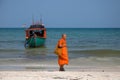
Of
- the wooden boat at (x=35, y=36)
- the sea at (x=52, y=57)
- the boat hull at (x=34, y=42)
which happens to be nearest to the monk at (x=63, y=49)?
the sea at (x=52, y=57)

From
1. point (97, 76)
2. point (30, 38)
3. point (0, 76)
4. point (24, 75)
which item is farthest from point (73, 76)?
point (30, 38)

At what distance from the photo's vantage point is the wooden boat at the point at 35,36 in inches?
1388

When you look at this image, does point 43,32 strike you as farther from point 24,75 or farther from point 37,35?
point 24,75

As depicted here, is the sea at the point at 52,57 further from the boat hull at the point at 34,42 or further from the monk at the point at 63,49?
the monk at the point at 63,49

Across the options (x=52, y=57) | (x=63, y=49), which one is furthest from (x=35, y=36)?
(x=63, y=49)

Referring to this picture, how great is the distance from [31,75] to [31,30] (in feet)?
80.9

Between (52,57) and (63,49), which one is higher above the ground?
(63,49)

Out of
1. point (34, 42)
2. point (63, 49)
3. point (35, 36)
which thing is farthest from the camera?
point (34, 42)

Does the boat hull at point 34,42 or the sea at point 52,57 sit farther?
the boat hull at point 34,42

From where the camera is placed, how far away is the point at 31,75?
465 inches

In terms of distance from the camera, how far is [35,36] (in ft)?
113

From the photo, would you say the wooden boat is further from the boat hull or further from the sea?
the sea

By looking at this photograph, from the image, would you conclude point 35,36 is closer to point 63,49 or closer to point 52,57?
point 52,57

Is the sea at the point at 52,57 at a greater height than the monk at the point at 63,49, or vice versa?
the monk at the point at 63,49
